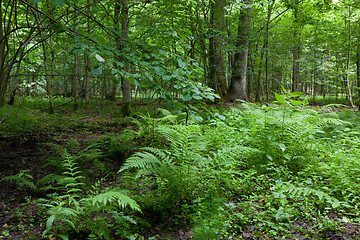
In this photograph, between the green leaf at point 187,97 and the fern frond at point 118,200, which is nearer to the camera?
the fern frond at point 118,200

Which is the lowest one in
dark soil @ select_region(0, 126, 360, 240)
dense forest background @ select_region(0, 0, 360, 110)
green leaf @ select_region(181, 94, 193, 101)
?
A: dark soil @ select_region(0, 126, 360, 240)

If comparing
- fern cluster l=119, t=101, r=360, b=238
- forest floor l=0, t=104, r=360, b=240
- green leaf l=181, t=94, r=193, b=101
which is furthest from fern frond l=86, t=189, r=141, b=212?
green leaf l=181, t=94, r=193, b=101

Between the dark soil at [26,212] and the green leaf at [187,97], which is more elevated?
the green leaf at [187,97]

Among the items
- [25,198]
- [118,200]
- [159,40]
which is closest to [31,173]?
[25,198]

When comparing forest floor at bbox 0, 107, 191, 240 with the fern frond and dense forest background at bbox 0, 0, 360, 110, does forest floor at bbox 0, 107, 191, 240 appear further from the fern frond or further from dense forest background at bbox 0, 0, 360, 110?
dense forest background at bbox 0, 0, 360, 110

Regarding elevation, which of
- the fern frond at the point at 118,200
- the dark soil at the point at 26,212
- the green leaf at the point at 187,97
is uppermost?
the green leaf at the point at 187,97

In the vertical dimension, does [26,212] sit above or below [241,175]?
below

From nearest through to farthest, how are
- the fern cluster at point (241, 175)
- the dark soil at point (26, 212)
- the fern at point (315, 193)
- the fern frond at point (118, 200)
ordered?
the fern frond at point (118, 200)
the dark soil at point (26, 212)
the fern at point (315, 193)
the fern cluster at point (241, 175)

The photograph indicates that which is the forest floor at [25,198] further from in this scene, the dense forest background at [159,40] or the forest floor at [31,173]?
the dense forest background at [159,40]

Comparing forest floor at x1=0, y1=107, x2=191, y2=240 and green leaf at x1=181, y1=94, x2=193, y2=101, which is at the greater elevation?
green leaf at x1=181, y1=94, x2=193, y2=101

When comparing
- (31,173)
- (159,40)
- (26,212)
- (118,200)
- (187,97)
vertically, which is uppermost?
(159,40)

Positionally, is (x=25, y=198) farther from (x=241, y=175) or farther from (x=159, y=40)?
(x=159, y=40)

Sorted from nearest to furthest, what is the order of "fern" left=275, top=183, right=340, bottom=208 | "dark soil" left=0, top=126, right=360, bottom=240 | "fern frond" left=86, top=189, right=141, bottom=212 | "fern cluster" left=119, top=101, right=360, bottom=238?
"fern frond" left=86, top=189, right=141, bottom=212
"dark soil" left=0, top=126, right=360, bottom=240
"fern" left=275, top=183, right=340, bottom=208
"fern cluster" left=119, top=101, right=360, bottom=238

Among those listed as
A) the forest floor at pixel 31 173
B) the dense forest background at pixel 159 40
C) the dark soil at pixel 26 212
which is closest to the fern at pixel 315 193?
the dark soil at pixel 26 212
